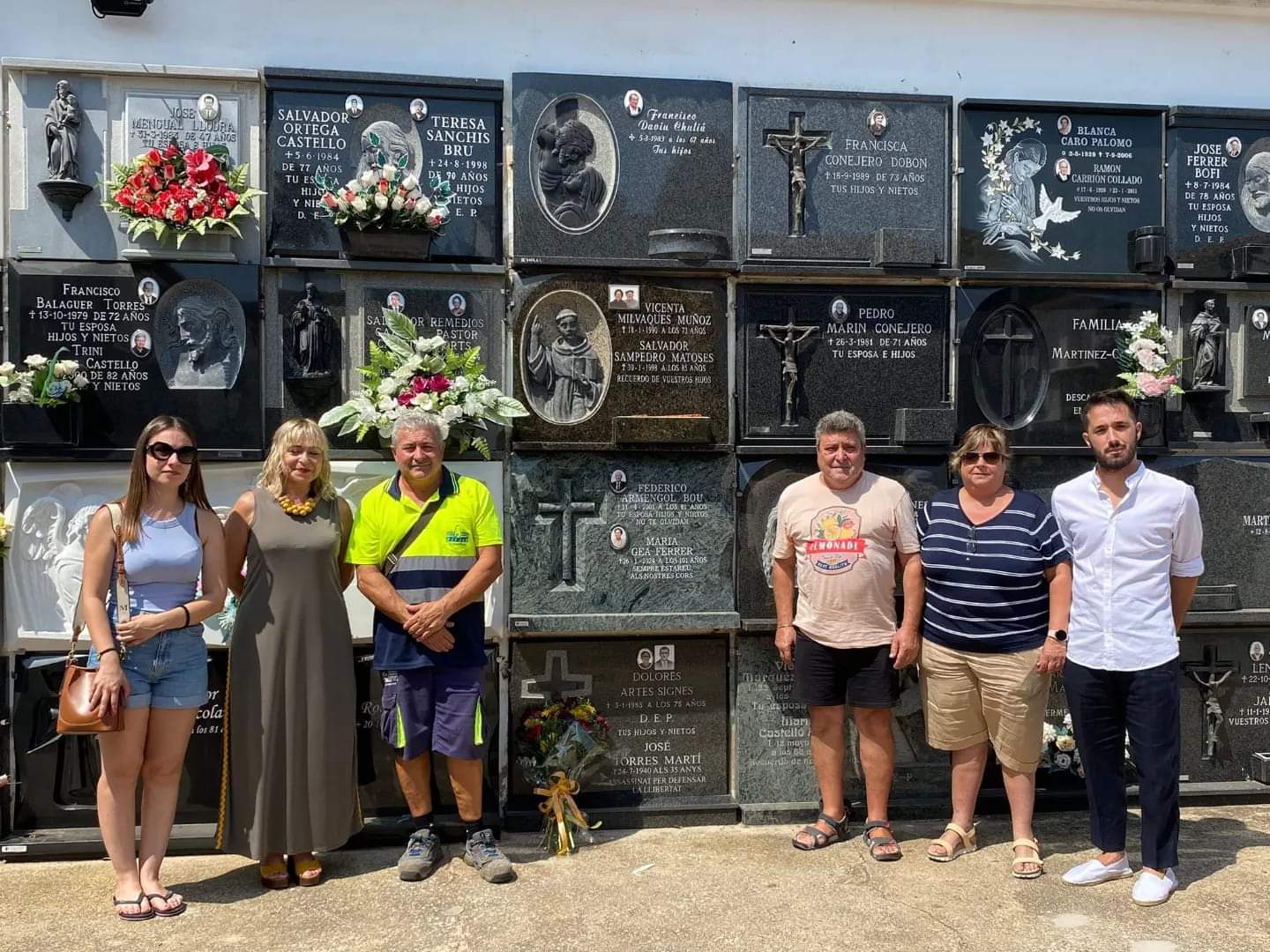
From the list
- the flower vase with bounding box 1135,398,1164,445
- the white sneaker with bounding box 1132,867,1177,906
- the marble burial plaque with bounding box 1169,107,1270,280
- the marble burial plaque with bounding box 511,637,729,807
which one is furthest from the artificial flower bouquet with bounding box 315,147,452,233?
the white sneaker with bounding box 1132,867,1177,906

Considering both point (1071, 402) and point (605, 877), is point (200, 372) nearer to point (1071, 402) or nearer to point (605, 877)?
point (605, 877)

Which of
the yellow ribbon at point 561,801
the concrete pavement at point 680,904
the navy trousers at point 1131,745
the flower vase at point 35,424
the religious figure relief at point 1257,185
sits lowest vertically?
the concrete pavement at point 680,904

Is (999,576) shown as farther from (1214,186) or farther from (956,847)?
(1214,186)

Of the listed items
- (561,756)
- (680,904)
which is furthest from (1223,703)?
(561,756)

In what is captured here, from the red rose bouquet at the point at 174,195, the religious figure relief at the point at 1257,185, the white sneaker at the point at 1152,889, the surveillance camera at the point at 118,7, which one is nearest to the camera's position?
the white sneaker at the point at 1152,889

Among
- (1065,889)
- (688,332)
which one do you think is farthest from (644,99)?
(1065,889)

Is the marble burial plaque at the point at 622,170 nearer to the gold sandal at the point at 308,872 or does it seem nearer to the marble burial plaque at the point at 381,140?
the marble burial plaque at the point at 381,140

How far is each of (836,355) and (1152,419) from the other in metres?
1.52

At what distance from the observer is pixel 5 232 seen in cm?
466

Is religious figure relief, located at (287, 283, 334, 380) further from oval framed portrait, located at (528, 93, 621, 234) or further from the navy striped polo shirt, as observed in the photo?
the navy striped polo shirt

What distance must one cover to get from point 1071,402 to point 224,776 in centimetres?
409

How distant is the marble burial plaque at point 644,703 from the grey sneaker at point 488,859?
0.59 m

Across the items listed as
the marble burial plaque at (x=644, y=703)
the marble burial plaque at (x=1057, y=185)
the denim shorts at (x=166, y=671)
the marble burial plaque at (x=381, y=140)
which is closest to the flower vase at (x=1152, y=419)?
the marble burial plaque at (x=1057, y=185)

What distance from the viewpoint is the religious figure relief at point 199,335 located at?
4.72 meters
